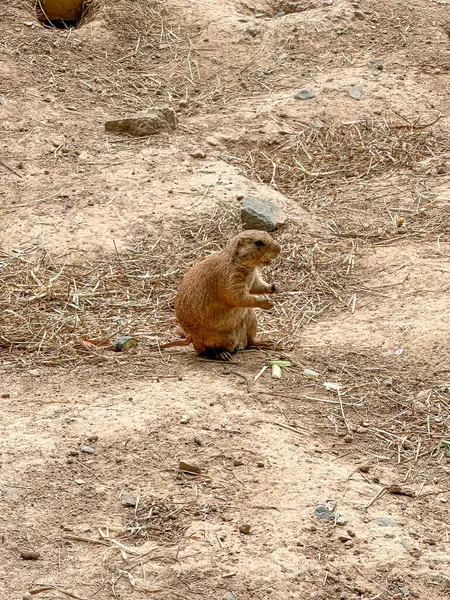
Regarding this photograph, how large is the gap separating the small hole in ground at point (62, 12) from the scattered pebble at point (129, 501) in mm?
7396

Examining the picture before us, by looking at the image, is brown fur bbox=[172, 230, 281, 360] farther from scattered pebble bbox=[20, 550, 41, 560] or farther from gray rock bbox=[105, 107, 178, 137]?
gray rock bbox=[105, 107, 178, 137]

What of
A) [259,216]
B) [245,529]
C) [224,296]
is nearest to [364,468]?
[245,529]

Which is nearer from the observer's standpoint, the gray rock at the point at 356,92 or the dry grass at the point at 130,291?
the dry grass at the point at 130,291

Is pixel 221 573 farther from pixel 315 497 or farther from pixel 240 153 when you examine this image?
pixel 240 153

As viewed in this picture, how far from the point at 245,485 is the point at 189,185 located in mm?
4090

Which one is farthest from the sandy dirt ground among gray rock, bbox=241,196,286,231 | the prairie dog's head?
the prairie dog's head

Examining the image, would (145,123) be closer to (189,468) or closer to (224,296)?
(224,296)

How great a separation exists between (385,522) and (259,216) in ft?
12.6

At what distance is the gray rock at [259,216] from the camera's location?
26.7ft

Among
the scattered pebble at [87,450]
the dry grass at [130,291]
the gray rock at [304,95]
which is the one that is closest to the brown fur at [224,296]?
the dry grass at [130,291]

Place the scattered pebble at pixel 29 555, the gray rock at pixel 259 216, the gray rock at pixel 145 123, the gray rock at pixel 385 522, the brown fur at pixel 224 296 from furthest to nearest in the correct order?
the gray rock at pixel 145 123
the gray rock at pixel 259 216
the brown fur at pixel 224 296
the gray rock at pixel 385 522
the scattered pebble at pixel 29 555

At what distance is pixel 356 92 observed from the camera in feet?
33.2

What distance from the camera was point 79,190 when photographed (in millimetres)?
8508

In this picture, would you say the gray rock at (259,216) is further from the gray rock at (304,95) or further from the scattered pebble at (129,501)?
the scattered pebble at (129,501)
